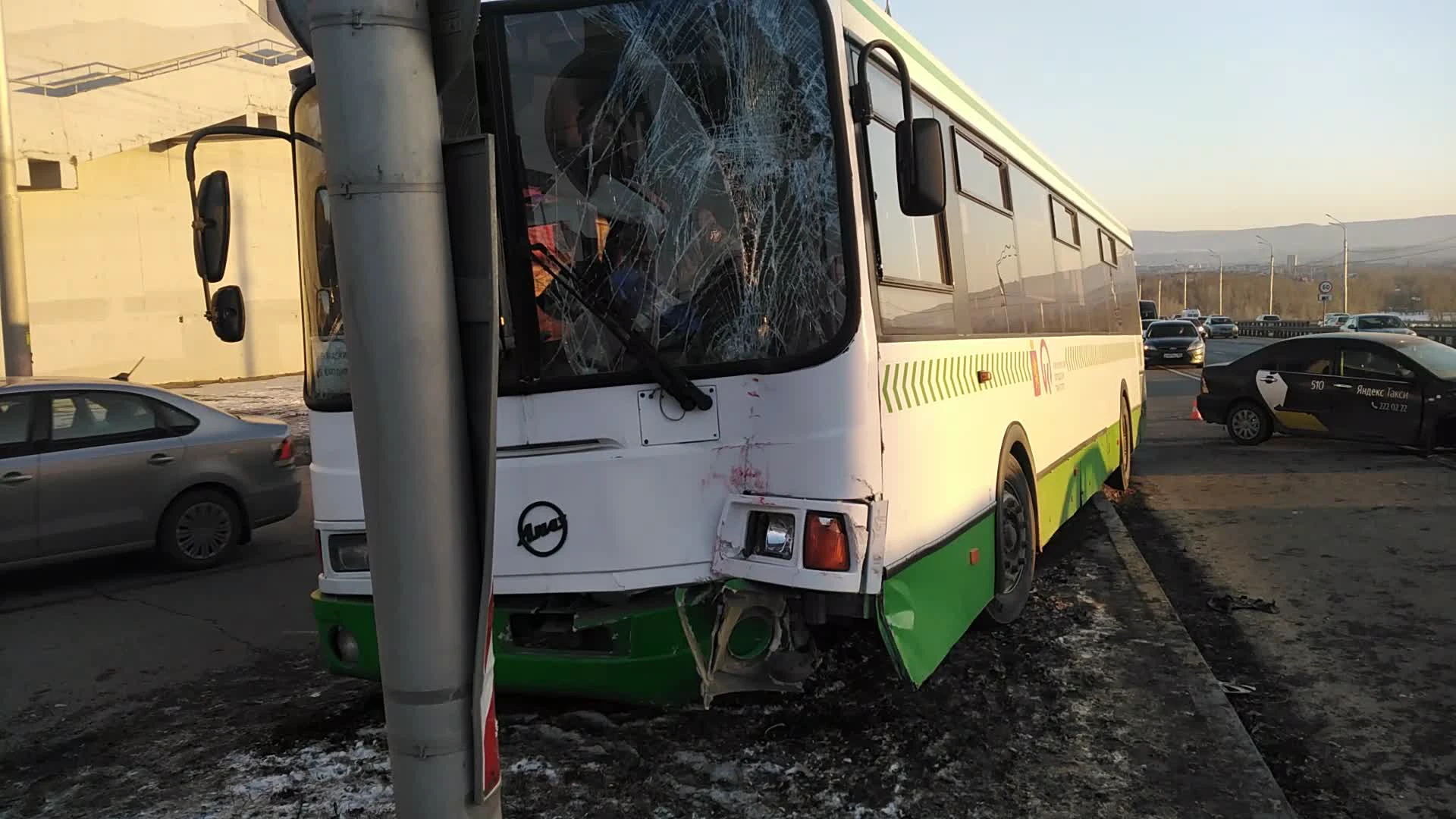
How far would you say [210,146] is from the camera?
29.5 meters

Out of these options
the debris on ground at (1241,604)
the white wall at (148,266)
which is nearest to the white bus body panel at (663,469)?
the debris on ground at (1241,604)

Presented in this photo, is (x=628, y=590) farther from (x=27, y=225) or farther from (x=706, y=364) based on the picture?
(x=27, y=225)

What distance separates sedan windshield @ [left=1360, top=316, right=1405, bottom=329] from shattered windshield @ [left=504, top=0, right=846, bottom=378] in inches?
1919

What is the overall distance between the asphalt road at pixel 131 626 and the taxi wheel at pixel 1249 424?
12270 mm

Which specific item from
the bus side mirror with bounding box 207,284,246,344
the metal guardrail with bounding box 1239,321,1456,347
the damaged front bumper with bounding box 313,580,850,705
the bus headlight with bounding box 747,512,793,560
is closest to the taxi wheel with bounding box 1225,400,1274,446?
the damaged front bumper with bounding box 313,580,850,705

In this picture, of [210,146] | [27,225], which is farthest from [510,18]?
[210,146]

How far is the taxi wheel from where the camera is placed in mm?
15586

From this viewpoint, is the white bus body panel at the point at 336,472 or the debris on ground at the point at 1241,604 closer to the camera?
the white bus body panel at the point at 336,472

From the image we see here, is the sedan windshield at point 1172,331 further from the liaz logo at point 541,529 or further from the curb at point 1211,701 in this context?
the liaz logo at point 541,529

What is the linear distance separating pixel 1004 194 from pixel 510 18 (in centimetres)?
367

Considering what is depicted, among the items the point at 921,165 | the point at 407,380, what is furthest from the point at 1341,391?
the point at 407,380

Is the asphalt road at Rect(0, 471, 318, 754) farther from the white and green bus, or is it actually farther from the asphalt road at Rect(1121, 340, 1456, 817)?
the asphalt road at Rect(1121, 340, 1456, 817)

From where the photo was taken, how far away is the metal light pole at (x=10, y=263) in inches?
508

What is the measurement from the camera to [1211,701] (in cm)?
505
